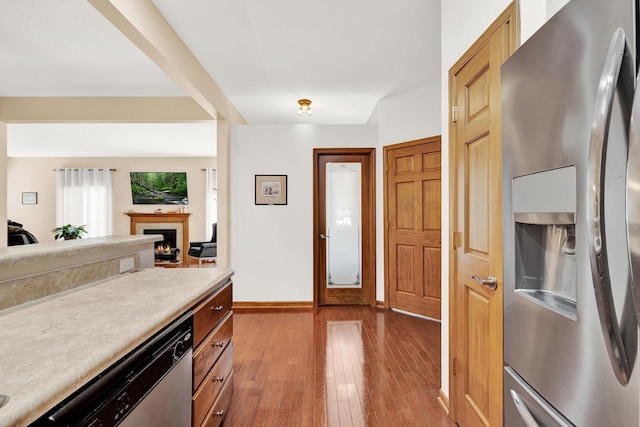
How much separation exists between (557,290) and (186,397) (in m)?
1.34

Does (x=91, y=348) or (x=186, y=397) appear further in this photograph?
(x=186, y=397)

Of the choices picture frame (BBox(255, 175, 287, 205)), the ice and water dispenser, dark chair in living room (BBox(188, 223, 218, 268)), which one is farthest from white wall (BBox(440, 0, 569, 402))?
dark chair in living room (BBox(188, 223, 218, 268))

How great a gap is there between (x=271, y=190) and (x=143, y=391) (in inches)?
143

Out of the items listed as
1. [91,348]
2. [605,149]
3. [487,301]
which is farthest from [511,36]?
[91,348]

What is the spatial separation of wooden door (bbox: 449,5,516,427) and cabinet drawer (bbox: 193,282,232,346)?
126cm

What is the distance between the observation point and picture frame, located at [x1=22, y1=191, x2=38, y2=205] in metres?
9.16

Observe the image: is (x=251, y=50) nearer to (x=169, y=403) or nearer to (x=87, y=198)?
(x=169, y=403)

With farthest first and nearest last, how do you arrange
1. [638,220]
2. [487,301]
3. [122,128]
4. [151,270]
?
[122,128] < [151,270] < [487,301] < [638,220]

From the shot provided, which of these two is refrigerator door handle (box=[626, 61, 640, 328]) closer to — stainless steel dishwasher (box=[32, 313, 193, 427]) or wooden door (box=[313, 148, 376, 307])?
stainless steel dishwasher (box=[32, 313, 193, 427])

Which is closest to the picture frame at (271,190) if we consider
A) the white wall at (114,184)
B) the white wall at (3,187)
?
the white wall at (3,187)

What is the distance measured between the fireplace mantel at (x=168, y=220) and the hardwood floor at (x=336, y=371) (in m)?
5.41

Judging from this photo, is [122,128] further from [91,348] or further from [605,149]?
[605,149]

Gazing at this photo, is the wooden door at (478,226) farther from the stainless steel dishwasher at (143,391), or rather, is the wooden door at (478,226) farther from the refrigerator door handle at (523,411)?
the stainless steel dishwasher at (143,391)

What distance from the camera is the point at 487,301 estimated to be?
166cm
